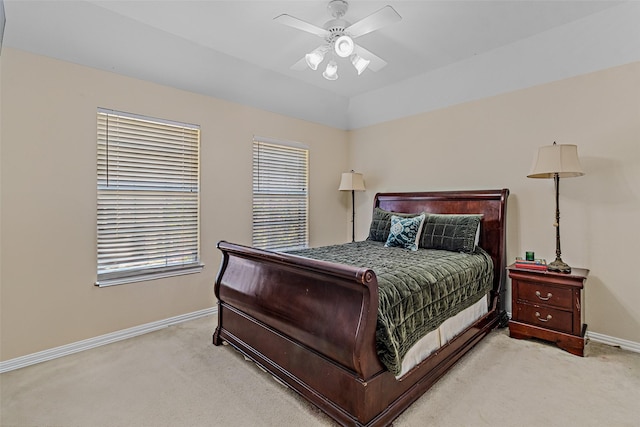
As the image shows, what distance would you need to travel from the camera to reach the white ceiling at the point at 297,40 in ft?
7.68

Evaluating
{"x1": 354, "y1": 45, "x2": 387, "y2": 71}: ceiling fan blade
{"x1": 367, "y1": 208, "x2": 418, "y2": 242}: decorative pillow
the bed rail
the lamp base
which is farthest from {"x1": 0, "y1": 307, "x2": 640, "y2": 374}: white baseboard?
{"x1": 354, "y1": 45, "x2": 387, "y2": 71}: ceiling fan blade

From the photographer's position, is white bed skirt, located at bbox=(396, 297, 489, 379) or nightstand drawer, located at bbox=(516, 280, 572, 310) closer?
white bed skirt, located at bbox=(396, 297, 489, 379)

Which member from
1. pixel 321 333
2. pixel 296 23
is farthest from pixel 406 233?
pixel 296 23

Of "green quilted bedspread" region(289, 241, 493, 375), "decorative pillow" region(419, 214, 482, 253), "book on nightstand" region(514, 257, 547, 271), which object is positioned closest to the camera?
"green quilted bedspread" region(289, 241, 493, 375)

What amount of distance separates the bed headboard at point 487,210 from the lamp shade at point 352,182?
2.97 feet

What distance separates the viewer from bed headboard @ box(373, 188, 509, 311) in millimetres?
3152

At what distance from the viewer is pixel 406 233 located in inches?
126

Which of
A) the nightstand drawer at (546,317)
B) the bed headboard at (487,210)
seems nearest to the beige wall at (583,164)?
the bed headboard at (487,210)

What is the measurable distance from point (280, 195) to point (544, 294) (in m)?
3.01

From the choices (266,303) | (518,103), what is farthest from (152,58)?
(518,103)

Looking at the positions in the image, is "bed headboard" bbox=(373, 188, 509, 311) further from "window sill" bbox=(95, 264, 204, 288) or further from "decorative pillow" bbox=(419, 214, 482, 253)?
"window sill" bbox=(95, 264, 204, 288)

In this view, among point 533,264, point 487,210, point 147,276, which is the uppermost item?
point 487,210

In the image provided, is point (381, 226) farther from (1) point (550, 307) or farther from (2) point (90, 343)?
(2) point (90, 343)

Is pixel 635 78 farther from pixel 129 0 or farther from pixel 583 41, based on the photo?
pixel 129 0
